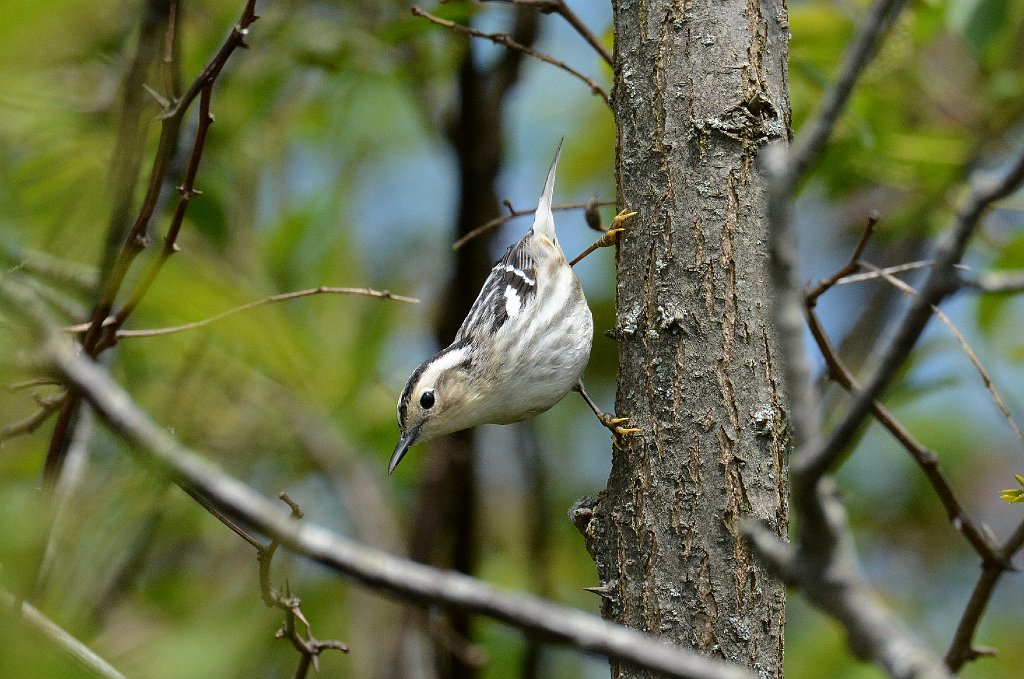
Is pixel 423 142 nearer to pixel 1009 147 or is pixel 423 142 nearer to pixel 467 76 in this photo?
pixel 467 76

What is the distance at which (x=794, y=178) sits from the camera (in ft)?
3.47

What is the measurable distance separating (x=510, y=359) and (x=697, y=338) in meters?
1.55

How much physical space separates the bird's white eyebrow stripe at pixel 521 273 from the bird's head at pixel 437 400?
41 centimetres

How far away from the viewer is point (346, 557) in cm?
94

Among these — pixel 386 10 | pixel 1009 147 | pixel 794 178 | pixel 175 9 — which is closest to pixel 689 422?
pixel 794 178

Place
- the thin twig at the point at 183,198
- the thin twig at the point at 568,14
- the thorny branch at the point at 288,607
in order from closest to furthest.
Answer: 1. the thorny branch at the point at 288,607
2. the thin twig at the point at 183,198
3. the thin twig at the point at 568,14

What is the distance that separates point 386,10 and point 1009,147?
3.20 metres

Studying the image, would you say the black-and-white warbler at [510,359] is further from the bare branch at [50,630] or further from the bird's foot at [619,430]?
the bare branch at [50,630]

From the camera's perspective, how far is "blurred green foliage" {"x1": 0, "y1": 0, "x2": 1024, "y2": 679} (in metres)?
2.75

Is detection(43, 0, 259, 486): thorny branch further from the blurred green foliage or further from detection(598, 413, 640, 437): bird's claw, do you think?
detection(598, 413, 640, 437): bird's claw

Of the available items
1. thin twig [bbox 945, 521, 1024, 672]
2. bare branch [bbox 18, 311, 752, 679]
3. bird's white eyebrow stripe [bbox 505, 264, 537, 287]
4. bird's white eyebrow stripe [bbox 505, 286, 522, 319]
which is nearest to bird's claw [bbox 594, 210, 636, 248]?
bird's white eyebrow stripe [bbox 505, 286, 522, 319]

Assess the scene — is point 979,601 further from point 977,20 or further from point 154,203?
point 154,203

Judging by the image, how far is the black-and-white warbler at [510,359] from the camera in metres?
3.75

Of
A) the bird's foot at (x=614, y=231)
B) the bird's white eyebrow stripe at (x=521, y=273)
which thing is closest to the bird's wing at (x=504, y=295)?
the bird's white eyebrow stripe at (x=521, y=273)
